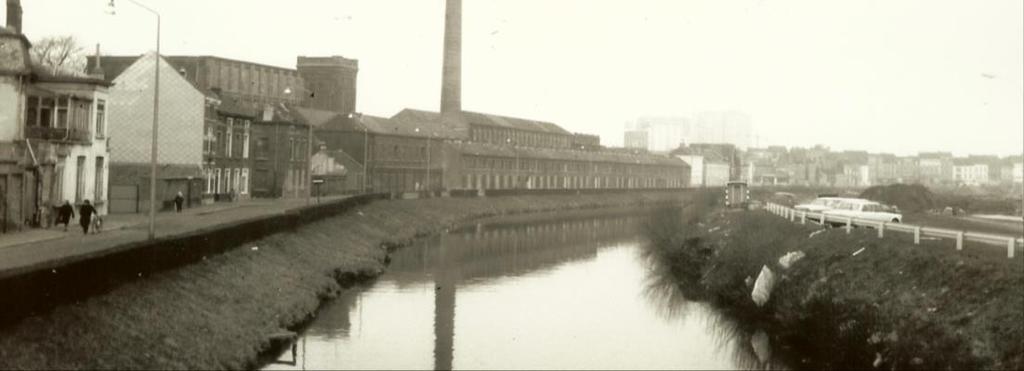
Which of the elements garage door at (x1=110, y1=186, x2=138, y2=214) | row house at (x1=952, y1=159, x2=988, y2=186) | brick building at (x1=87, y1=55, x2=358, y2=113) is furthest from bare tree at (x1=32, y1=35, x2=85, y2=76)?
row house at (x1=952, y1=159, x2=988, y2=186)

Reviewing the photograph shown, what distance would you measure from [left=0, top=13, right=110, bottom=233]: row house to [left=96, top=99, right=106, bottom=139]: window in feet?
0.35

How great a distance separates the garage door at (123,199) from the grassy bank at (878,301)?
3015 cm

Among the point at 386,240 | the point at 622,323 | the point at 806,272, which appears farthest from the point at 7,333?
the point at 386,240

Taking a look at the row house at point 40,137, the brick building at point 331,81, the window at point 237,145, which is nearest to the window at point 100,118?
the row house at point 40,137

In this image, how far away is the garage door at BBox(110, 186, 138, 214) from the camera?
5438 cm

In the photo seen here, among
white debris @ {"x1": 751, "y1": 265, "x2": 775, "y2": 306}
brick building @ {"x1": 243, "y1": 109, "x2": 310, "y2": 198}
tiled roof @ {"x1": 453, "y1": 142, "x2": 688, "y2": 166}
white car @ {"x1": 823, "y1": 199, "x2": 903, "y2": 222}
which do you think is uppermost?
tiled roof @ {"x1": 453, "y1": 142, "x2": 688, "y2": 166}

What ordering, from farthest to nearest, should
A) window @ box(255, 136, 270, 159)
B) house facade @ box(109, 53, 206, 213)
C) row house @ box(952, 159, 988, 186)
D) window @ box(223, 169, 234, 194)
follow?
row house @ box(952, 159, 988, 186)
window @ box(255, 136, 270, 159)
window @ box(223, 169, 234, 194)
house facade @ box(109, 53, 206, 213)

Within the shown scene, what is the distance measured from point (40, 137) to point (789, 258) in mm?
29994

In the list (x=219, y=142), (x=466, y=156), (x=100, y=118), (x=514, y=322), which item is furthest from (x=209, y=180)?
(x=466, y=156)

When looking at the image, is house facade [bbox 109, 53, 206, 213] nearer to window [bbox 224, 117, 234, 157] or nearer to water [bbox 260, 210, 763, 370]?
window [bbox 224, 117, 234, 157]

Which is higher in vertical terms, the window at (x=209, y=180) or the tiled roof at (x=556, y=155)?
the tiled roof at (x=556, y=155)

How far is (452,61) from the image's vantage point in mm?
115312

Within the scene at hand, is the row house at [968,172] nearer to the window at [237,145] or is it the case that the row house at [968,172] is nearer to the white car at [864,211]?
the white car at [864,211]

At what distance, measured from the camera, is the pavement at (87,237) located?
26688 millimetres
